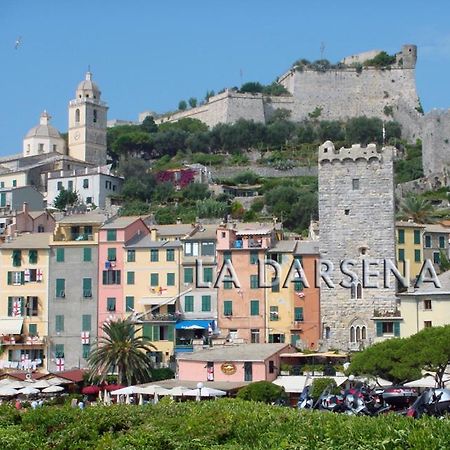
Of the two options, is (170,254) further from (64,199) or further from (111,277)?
(64,199)

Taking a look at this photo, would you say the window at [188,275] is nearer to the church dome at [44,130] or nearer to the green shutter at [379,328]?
the green shutter at [379,328]

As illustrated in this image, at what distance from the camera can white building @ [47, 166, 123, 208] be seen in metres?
100

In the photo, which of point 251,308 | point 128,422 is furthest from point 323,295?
point 128,422

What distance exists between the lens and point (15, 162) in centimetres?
11175

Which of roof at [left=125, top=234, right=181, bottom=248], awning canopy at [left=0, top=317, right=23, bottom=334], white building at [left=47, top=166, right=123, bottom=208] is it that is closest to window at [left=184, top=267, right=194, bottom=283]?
roof at [left=125, top=234, right=181, bottom=248]

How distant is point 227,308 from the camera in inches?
2275

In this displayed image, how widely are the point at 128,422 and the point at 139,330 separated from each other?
32940 mm

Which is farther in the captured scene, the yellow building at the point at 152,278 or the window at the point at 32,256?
the window at the point at 32,256

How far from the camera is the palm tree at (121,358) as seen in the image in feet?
170

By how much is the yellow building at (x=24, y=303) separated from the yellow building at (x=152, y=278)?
16.6 ft

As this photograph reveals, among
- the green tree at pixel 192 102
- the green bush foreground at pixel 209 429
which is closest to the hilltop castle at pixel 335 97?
the green tree at pixel 192 102

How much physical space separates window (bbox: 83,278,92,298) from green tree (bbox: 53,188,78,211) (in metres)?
36.2

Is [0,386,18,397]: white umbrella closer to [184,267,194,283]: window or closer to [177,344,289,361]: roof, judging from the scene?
[177,344,289,361]: roof

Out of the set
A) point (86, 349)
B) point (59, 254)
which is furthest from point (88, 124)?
point (86, 349)
